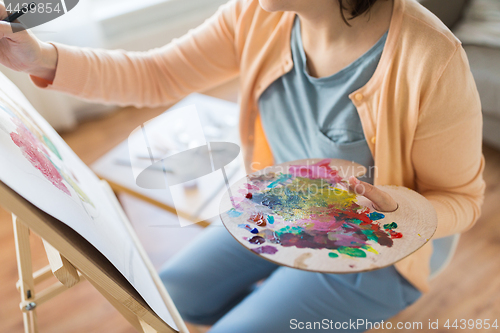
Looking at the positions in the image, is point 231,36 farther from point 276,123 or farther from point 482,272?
point 482,272

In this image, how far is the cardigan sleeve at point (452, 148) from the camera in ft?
1.70

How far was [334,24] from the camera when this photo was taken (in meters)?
0.62

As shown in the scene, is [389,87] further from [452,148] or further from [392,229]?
[392,229]

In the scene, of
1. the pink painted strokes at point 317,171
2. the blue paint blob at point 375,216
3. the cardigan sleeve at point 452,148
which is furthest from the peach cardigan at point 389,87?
the blue paint blob at point 375,216

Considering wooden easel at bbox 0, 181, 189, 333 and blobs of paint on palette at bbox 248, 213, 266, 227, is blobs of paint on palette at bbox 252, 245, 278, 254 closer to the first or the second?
blobs of paint on palette at bbox 248, 213, 266, 227

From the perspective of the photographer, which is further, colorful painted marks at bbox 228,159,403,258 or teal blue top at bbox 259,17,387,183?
teal blue top at bbox 259,17,387,183

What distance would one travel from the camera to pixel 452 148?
0.56 m

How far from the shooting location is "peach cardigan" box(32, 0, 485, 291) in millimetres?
530

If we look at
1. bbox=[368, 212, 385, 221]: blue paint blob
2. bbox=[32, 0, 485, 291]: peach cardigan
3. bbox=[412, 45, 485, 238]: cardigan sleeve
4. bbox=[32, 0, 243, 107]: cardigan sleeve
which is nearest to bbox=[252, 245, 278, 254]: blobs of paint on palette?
bbox=[368, 212, 385, 221]: blue paint blob

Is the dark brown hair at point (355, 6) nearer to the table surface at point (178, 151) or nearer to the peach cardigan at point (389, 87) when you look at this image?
the peach cardigan at point (389, 87)

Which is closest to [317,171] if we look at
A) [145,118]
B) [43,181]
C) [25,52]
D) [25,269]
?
[43,181]

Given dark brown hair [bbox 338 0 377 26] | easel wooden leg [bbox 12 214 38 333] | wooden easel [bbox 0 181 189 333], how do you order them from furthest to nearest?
easel wooden leg [bbox 12 214 38 333] < dark brown hair [bbox 338 0 377 26] < wooden easel [bbox 0 181 189 333]

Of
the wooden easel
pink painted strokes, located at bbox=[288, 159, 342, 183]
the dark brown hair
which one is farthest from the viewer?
the dark brown hair

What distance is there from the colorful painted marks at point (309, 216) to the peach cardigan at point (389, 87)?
140mm
